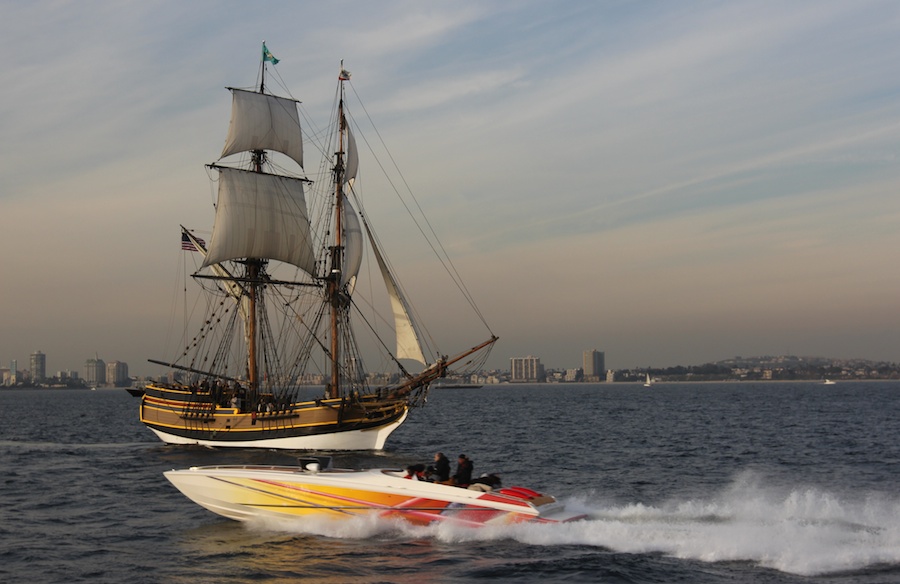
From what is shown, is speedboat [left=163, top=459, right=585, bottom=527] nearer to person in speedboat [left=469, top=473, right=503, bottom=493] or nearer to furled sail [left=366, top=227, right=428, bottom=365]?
person in speedboat [left=469, top=473, right=503, bottom=493]

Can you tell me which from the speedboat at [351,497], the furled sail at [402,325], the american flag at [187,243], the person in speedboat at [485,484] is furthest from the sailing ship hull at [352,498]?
the american flag at [187,243]

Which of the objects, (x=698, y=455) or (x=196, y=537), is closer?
(x=196, y=537)

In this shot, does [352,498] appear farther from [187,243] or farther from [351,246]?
[187,243]

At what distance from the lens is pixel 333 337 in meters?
58.6

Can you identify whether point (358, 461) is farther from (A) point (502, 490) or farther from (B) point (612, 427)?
(B) point (612, 427)

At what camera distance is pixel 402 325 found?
5525cm

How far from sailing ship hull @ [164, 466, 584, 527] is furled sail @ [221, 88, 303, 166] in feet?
143

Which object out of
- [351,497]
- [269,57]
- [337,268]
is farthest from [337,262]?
[351,497]

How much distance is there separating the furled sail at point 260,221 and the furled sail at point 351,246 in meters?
7.21

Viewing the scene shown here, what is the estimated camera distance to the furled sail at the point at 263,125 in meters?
64.4

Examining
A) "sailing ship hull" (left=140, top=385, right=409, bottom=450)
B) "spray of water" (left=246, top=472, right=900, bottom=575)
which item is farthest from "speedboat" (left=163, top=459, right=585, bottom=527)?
"sailing ship hull" (left=140, top=385, right=409, bottom=450)

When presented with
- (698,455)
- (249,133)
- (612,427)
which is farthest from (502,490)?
(612,427)

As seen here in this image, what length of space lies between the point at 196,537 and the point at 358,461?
70.7 feet

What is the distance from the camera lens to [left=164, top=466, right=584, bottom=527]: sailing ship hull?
22031 mm
